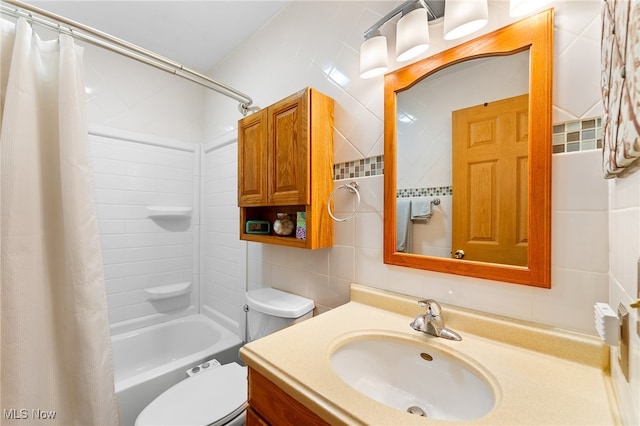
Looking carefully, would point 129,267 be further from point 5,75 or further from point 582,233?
point 582,233

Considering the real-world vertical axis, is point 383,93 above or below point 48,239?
above

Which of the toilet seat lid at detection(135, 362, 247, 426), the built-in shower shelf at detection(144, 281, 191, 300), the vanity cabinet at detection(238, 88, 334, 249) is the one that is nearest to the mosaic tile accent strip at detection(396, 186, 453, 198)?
the vanity cabinet at detection(238, 88, 334, 249)

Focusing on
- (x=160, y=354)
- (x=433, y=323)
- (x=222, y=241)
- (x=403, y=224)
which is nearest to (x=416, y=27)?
(x=403, y=224)

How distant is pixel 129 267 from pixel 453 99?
7.49ft

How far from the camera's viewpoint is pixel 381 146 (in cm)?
105

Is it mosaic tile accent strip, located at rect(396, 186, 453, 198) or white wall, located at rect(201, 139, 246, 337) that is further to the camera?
white wall, located at rect(201, 139, 246, 337)

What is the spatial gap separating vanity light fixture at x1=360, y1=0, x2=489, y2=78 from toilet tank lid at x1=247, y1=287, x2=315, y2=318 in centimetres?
105

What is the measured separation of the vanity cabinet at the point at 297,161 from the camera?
110cm

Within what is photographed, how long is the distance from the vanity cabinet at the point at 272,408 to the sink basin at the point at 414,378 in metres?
0.18

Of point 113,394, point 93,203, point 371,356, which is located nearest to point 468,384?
point 371,356

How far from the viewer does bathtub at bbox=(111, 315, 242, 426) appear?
1319 mm

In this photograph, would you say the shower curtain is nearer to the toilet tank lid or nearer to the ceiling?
the toilet tank lid

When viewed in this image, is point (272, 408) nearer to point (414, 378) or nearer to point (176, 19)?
point (414, 378)

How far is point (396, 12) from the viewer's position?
0.93 metres
